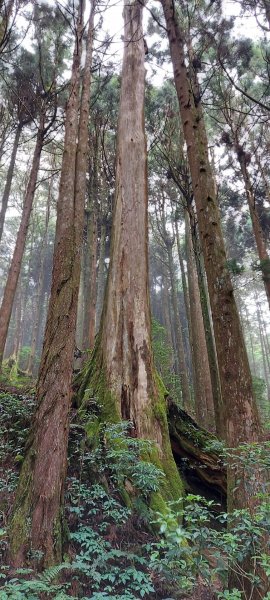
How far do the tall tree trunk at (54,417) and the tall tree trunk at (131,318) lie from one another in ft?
3.44

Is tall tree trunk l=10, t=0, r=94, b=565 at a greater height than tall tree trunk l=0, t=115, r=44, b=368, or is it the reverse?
tall tree trunk l=0, t=115, r=44, b=368

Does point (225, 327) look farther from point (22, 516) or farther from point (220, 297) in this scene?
point (22, 516)

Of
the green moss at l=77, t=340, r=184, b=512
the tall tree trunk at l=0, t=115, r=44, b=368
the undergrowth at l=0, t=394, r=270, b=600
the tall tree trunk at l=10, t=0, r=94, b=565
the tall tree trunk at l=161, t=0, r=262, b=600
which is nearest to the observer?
the undergrowth at l=0, t=394, r=270, b=600

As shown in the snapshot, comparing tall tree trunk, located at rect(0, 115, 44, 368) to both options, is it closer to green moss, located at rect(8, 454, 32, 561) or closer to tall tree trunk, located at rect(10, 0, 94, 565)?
tall tree trunk, located at rect(10, 0, 94, 565)

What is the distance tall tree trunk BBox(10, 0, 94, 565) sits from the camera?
266 centimetres

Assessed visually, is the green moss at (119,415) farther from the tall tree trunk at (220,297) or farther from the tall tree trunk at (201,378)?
the tall tree trunk at (201,378)

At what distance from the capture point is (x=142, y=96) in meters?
6.57

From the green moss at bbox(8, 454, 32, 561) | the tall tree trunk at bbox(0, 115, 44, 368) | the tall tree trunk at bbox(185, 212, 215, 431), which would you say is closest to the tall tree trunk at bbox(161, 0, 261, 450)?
the green moss at bbox(8, 454, 32, 561)

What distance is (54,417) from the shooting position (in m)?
3.08

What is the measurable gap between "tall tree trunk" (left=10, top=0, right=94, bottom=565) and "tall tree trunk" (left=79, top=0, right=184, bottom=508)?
41.3 inches

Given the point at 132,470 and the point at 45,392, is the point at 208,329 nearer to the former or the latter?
the point at 132,470

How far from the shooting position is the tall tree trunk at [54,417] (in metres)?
2.66

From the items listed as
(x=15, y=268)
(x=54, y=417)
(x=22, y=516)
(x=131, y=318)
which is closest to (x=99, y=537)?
(x=22, y=516)

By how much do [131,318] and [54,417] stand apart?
2.08 metres
